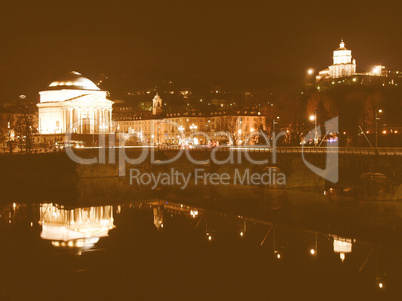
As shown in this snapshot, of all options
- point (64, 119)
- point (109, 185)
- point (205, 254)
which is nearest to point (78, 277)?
point (205, 254)

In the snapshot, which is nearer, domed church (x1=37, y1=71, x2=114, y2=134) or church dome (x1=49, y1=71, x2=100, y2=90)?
domed church (x1=37, y1=71, x2=114, y2=134)

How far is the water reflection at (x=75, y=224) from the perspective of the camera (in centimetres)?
2758

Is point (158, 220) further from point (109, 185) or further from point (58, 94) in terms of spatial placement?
point (58, 94)

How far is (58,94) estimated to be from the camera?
382ft

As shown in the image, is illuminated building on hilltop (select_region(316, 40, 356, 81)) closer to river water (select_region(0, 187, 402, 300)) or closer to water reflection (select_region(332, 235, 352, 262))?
river water (select_region(0, 187, 402, 300))

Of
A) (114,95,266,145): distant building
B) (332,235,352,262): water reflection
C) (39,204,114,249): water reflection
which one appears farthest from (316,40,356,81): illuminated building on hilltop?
(332,235,352,262): water reflection

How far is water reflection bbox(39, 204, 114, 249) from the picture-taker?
27.6m

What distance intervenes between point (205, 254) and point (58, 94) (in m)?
98.6

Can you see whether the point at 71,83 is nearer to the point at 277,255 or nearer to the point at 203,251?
the point at 203,251

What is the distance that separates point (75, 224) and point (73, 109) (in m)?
83.4

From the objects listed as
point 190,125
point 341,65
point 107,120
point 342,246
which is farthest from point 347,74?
point 342,246

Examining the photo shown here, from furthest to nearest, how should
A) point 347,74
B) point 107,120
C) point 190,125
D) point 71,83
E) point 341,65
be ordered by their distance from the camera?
point 341,65
point 347,74
point 190,125
point 71,83
point 107,120

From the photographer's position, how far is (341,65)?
519 ft

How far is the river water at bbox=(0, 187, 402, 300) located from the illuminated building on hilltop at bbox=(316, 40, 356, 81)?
406ft
